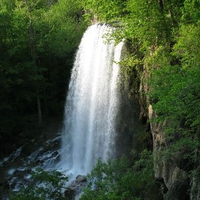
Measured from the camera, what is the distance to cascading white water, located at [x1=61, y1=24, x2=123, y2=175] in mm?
17266

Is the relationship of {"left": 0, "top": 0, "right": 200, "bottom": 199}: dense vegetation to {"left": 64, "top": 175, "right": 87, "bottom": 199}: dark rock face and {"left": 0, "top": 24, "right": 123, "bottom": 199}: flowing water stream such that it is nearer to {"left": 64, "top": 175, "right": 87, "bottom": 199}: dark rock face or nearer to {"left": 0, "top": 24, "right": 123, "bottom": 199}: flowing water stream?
{"left": 0, "top": 24, "right": 123, "bottom": 199}: flowing water stream

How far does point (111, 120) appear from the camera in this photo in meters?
16.9

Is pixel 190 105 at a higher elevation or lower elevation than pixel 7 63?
lower

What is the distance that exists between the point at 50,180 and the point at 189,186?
4849 mm

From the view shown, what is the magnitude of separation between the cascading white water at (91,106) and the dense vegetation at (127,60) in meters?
1.20

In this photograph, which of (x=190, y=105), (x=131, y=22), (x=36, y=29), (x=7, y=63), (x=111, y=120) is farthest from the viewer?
(x=36, y=29)

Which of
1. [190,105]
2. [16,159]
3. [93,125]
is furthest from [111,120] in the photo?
[190,105]

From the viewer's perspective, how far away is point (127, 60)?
1502 centimetres

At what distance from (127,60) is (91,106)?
4.66m

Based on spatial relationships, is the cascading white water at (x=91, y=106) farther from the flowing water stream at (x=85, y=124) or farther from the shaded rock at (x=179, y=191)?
the shaded rock at (x=179, y=191)

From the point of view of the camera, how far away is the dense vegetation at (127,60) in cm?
905

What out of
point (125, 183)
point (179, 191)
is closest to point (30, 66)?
point (125, 183)

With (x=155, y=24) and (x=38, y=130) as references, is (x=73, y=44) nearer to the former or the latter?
(x=38, y=130)

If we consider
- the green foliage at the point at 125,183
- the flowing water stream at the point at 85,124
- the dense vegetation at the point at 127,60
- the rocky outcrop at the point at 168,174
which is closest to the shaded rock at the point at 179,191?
the rocky outcrop at the point at 168,174
